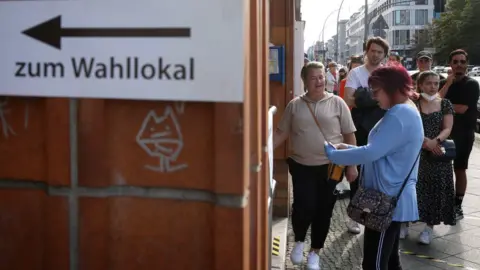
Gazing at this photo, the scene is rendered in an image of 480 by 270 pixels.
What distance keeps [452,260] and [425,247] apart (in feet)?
1.33

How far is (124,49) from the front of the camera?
1.98 meters

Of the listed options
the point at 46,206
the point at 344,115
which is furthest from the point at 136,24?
the point at 344,115

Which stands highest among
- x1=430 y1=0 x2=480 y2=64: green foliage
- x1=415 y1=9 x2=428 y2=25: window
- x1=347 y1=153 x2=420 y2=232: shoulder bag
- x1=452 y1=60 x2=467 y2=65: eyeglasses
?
x1=415 y1=9 x2=428 y2=25: window

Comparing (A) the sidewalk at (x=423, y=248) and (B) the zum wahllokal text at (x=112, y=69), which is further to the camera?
(A) the sidewalk at (x=423, y=248)

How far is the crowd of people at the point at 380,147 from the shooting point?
3547 mm

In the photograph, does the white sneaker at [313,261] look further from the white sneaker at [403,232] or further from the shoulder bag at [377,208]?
the white sneaker at [403,232]

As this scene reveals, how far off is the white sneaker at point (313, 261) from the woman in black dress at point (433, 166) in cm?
141

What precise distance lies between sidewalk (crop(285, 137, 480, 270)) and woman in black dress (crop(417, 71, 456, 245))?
0.20m

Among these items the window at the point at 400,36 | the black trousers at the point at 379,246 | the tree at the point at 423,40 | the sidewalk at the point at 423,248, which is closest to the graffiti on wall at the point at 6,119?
the black trousers at the point at 379,246

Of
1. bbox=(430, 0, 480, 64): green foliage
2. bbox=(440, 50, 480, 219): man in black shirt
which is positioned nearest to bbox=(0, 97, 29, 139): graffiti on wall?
bbox=(440, 50, 480, 219): man in black shirt

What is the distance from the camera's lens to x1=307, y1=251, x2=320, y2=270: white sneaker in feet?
15.8

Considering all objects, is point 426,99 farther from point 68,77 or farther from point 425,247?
point 68,77

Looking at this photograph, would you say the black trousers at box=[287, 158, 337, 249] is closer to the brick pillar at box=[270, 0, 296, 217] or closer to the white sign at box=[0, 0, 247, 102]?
the brick pillar at box=[270, 0, 296, 217]

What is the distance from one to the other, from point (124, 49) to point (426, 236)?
4.56 meters
